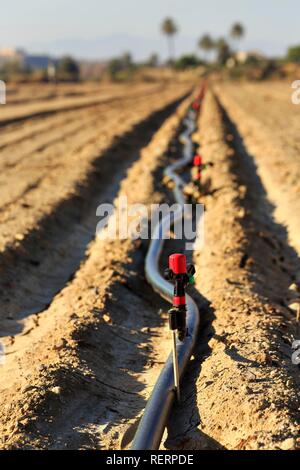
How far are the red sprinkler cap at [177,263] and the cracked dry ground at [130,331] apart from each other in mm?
1096

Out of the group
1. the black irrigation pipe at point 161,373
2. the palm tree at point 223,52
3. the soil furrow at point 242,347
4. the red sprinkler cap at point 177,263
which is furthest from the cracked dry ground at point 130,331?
the palm tree at point 223,52

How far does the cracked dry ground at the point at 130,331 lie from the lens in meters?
4.88

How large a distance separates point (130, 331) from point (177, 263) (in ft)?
7.44

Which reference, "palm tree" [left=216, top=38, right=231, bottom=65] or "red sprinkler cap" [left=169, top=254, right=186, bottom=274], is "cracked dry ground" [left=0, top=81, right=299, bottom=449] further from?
"palm tree" [left=216, top=38, right=231, bottom=65]

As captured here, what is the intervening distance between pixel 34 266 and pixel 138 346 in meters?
2.98

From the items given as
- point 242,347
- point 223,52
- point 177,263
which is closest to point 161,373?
point 242,347

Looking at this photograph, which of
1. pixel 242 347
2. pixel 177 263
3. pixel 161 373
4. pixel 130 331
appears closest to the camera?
pixel 177 263

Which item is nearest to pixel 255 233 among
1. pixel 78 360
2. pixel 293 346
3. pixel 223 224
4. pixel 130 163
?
pixel 223 224

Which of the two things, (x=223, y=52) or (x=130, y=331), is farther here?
(x=223, y=52)

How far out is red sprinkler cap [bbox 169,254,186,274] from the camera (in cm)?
495

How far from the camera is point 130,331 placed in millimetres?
6988

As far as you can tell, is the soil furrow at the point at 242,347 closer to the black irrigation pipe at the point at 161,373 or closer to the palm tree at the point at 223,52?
the black irrigation pipe at the point at 161,373

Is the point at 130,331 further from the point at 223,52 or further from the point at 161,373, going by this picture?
the point at 223,52
